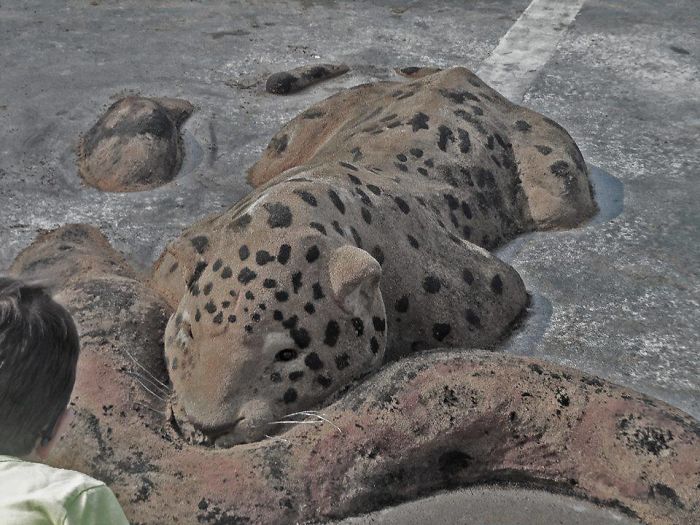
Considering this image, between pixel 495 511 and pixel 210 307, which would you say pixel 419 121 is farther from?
pixel 495 511

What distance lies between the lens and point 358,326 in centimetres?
406

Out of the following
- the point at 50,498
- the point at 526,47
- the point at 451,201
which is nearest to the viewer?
the point at 50,498

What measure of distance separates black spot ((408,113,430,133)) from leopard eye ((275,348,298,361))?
2.29 metres

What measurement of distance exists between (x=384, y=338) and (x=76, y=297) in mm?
1609

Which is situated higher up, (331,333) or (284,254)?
(284,254)

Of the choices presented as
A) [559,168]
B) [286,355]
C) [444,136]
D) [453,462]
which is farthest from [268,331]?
[559,168]

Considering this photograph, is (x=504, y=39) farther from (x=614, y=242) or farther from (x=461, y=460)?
(x=461, y=460)

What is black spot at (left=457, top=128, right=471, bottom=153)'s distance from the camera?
579 cm

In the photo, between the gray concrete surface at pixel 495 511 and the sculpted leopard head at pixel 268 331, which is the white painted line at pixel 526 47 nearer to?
the sculpted leopard head at pixel 268 331

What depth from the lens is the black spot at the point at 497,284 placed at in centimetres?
493

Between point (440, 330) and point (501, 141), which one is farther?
point (501, 141)

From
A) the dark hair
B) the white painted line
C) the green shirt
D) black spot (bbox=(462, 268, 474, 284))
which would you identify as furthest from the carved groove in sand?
the white painted line

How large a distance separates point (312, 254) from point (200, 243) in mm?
573

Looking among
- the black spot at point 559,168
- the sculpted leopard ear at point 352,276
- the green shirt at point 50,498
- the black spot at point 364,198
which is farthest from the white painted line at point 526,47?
the green shirt at point 50,498
